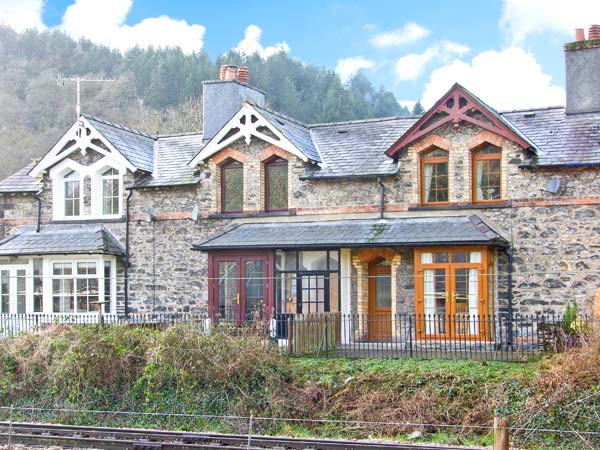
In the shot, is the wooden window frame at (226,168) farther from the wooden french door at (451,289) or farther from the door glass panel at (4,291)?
the door glass panel at (4,291)

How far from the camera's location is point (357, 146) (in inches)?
1035

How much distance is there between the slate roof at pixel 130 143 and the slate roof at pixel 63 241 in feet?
7.56

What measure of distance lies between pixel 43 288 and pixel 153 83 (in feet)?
148

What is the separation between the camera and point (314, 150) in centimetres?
2650

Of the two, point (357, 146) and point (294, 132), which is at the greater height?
point (294, 132)

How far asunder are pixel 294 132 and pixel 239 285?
485cm

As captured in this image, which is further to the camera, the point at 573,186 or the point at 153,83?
the point at 153,83

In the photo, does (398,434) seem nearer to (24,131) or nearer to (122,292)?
(122,292)

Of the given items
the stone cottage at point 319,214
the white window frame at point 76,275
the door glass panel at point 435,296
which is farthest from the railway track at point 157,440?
the white window frame at point 76,275

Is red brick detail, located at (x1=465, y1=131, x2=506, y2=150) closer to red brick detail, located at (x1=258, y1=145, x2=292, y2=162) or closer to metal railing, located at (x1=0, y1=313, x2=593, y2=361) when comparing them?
metal railing, located at (x1=0, y1=313, x2=593, y2=361)

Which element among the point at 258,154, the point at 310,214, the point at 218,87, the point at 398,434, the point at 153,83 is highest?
the point at 153,83

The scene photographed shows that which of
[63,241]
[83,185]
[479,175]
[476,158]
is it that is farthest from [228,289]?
[476,158]

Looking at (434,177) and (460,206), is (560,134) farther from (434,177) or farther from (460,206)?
(434,177)

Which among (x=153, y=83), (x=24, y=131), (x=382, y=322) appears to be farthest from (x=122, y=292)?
(x=153, y=83)
